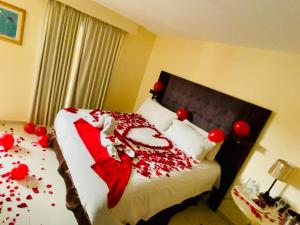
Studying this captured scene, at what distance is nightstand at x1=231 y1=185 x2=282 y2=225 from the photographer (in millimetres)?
1770

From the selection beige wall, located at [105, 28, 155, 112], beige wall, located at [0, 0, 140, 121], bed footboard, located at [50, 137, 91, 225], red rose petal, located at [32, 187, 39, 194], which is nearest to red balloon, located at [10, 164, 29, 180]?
red rose petal, located at [32, 187, 39, 194]

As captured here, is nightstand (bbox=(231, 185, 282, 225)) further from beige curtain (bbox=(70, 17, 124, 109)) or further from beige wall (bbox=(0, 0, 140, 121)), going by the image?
beige wall (bbox=(0, 0, 140, 121))

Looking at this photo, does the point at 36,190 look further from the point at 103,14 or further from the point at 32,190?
the point at 103,14

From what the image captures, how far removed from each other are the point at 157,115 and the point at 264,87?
4.94 feet

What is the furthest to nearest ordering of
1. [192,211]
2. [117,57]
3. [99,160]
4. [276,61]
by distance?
[117,57] → [192,211] → [276,61] → [99,160]

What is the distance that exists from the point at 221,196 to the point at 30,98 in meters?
3.18

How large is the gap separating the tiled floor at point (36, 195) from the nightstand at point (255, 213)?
63 cm

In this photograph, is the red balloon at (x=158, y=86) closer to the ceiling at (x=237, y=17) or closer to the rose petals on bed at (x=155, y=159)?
the rose petals on bed at (x=155, y=159)

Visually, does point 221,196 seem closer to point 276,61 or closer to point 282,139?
point 282,139

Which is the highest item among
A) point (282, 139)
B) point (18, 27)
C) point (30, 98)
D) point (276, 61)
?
point (276, 61)

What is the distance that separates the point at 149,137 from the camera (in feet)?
8.38

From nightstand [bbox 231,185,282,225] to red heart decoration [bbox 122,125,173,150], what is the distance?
0.97 m

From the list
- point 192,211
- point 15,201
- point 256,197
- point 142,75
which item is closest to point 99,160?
point 15,201

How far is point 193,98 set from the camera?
120 inches
